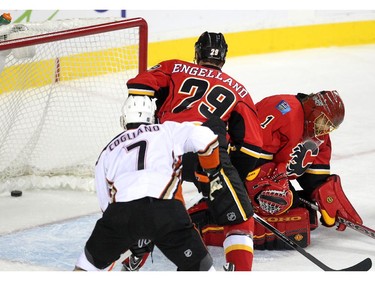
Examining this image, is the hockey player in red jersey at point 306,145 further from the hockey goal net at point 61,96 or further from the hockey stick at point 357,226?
the hockey goal net at point 61,96

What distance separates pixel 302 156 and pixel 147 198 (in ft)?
3.87

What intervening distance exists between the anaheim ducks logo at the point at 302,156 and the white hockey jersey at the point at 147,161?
3.08ft

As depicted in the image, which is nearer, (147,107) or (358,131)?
(147,107)

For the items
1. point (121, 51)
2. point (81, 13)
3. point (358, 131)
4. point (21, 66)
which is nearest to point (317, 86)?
point (358, 131)

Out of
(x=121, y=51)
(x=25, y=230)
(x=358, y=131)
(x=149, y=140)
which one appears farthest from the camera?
(x=358, y=131)

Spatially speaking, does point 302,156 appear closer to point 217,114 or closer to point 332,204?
point 332,204

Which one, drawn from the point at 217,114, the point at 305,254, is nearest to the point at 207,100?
the point at 217,114

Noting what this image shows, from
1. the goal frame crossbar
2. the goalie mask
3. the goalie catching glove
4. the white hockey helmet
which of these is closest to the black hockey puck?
the goal frame crossbar

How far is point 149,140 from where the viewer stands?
2.58 metres

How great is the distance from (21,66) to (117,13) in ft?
6.27

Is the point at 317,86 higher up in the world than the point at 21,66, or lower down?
lower down

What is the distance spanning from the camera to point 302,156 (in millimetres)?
3561

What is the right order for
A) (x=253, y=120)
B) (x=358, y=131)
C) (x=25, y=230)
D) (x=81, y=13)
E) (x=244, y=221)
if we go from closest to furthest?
(x=244, y=221) < (x=253, y=120) < (x=25, y=230) < (x=358, y=131) < (x=81, y=13)

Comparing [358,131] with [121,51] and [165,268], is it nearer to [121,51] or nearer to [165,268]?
[121,51]
